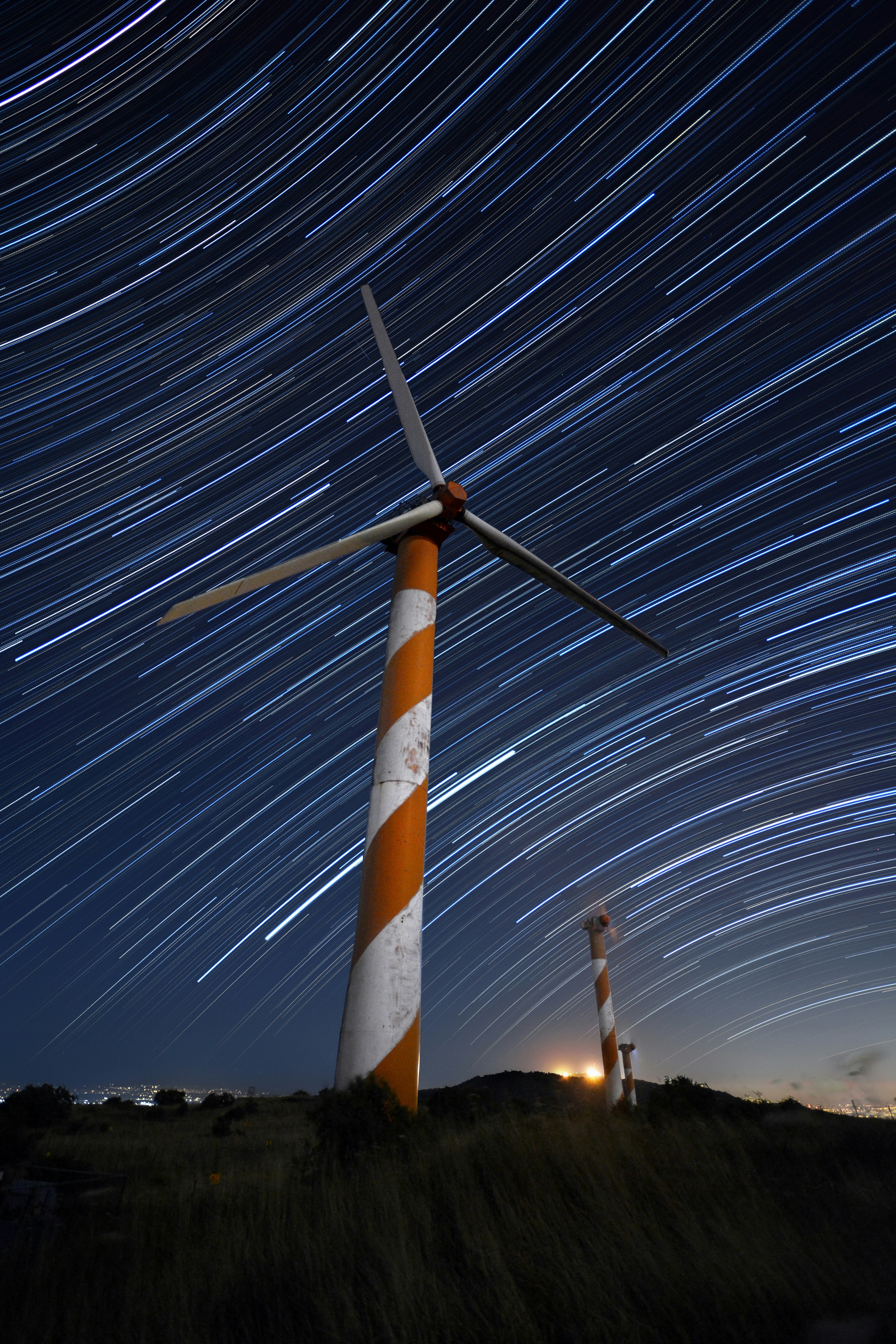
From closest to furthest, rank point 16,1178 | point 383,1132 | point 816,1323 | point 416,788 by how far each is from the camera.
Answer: point 816,1323 → point 383,1132 → point 16,1178 → point 416,788

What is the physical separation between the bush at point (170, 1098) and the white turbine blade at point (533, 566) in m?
24.8

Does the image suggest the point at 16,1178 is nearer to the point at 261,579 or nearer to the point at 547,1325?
the point at 547,1325

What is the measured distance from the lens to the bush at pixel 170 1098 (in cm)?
2464

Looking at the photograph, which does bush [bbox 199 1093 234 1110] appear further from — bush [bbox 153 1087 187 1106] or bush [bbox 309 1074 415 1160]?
bush [bbox 309 1074 415 1160]

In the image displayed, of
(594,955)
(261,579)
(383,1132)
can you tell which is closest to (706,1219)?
(383,1132)

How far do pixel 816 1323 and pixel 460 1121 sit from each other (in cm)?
639

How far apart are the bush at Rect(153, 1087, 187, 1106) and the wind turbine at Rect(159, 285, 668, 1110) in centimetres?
2399

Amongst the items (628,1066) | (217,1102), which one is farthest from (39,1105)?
(628,1066)

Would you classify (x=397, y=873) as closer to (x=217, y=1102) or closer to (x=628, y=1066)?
(x=217, y=1102)

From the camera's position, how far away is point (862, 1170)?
586 cm

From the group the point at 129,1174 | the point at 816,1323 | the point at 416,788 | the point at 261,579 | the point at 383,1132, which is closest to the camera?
the point at 816,1323

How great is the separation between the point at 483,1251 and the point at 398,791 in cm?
430

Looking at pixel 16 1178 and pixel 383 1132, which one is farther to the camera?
pixel 16 1178

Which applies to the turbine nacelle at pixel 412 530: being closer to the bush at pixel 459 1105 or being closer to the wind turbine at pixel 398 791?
the wind turbine at pixel 398 791
